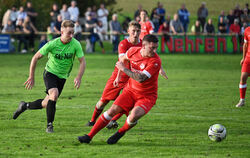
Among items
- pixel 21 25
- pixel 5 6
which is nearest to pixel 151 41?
pixel 21 25

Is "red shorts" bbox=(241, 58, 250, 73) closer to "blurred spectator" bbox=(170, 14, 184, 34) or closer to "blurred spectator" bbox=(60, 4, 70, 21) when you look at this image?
"blurred spectator" bbox=(60, 4, 70, 21)

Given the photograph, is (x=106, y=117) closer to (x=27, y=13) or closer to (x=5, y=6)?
(x=27, y=13)

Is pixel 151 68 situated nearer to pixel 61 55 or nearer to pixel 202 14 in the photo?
pixel 61 55

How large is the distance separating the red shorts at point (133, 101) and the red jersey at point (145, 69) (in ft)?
0.22

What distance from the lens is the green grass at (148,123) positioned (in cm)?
760

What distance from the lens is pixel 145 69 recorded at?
787 cm

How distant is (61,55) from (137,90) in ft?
6.13

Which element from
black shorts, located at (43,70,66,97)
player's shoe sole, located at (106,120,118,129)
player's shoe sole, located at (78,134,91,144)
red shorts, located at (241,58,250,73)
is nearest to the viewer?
player's shoe sole, located at (78,134,91,144)

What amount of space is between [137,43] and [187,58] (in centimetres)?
1953

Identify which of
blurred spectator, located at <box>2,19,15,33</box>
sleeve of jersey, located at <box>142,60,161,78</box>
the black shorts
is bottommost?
blurred spectator, located at <box>2,19,15,33</box>

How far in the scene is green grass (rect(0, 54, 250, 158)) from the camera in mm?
7602

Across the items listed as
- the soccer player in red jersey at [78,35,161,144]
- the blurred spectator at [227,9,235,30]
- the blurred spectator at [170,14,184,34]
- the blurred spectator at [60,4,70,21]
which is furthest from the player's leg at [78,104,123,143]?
the blurred spectator at [227,9,235,30]

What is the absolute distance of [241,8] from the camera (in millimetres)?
33625

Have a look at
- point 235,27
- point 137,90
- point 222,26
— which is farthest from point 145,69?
point 222,26
